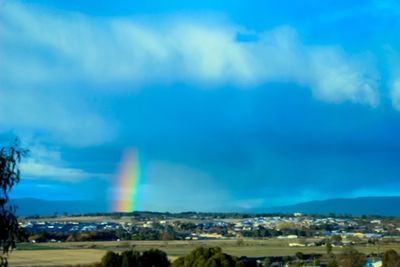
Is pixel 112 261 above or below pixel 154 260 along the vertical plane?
below

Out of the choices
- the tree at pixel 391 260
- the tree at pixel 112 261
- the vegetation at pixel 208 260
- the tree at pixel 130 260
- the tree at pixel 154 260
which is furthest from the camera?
the tree at pixel 391 260

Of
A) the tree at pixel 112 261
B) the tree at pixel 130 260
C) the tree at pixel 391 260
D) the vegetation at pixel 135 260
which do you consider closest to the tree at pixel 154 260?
the vegetation at pixel 135 260

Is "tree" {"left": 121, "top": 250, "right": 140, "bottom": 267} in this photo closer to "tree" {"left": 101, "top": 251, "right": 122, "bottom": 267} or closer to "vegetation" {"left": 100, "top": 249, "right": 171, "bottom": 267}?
"vegetation" {"left": 100, "top": 249, "right": 171, "bottom": 267}

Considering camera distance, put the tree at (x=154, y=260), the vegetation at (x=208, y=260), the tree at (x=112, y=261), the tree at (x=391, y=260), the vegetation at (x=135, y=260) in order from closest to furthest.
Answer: the vegetation at (x=208, y=260) < the vegetation at (x=135, y=260) < the tree at (x=112, y=261) < the tree at (x=154, y=260) < the tree at (x=391, y=260)

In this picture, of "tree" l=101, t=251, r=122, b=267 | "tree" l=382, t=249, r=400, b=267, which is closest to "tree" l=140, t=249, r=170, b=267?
"tree" l=101, t=251, r=122, b=267

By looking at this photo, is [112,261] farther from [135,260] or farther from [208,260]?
[208,260]

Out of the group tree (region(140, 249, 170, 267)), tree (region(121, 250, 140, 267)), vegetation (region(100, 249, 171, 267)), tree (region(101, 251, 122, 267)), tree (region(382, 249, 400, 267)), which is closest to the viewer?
tree (region(121, 250, 140, 267))

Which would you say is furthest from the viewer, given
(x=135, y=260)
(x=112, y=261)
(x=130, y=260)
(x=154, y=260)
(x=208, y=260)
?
(x=154, y=260)

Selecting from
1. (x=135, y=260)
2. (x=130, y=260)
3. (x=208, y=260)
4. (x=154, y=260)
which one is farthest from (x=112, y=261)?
(x=208, y=260)

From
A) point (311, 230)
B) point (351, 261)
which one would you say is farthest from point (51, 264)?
point (311, 230)

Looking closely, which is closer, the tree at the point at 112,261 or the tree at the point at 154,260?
the tree at the point at 112,261

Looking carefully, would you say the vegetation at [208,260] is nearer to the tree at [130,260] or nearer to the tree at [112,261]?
the tree at [130,260]

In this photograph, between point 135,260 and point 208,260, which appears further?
point 135,260

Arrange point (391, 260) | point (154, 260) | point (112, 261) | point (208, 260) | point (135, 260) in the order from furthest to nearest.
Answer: point (391, 260) → point (154, 260) → point (112, 261) → point (135, 260) → point (208, 260)
